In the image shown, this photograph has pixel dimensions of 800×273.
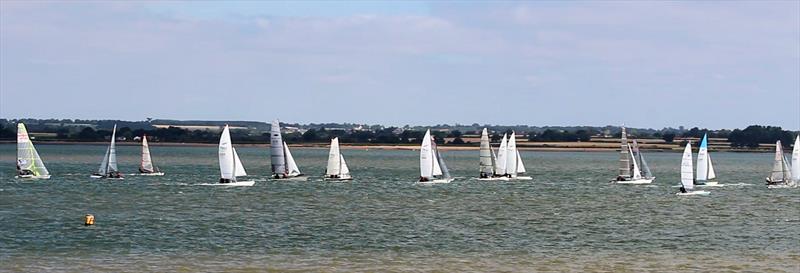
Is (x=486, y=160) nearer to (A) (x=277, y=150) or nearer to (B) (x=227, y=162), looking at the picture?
(A) (x=277, y=150)

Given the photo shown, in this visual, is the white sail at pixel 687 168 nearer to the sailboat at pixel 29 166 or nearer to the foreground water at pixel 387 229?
the foreground water at pixel 387 229

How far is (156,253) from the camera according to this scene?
136ft

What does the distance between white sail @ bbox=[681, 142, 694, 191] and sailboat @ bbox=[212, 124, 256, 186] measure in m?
28.4

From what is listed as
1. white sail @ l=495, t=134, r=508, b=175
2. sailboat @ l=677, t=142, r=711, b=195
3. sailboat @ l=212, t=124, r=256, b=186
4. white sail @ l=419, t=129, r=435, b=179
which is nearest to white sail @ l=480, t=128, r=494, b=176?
white sail @ l=495, t=134, r=508, b=175

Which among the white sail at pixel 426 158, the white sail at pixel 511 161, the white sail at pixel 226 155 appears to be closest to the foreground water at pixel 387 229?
the white sail at pixel 226 155

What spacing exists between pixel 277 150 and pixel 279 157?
2193 mm

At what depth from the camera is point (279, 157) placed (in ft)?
306

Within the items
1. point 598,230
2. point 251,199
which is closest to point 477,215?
point 598,230

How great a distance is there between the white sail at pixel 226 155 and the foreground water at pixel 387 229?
1.38m

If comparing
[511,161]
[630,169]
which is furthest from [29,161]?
[630,169]

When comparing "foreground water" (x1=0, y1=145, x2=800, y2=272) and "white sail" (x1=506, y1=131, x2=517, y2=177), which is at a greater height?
"white sail" (x1=506, y1=131, x2=517, y2=177)

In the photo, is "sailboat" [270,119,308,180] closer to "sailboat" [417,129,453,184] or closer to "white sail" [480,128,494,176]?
"sailboat" [417,129,453,184]

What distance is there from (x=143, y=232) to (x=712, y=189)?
53.9 metres

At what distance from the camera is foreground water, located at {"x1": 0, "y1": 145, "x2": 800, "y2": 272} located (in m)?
40.3
